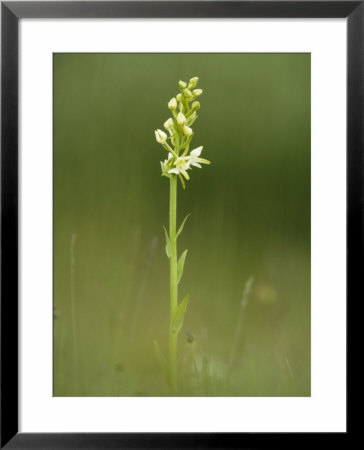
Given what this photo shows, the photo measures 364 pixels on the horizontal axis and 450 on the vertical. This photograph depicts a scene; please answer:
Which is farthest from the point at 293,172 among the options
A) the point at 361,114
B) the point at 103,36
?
the point at 103,36

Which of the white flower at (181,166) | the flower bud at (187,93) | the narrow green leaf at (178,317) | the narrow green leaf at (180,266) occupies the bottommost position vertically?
the narrow green leaf at (178,317)

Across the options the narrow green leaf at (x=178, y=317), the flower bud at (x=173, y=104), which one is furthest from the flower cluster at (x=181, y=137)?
the narrow green leaf at (x=178, y=317)

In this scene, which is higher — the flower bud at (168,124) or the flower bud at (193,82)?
the flower bud at (193,82)

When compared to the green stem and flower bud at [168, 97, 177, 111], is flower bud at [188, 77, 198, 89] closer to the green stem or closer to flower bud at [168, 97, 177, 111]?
flower bud at [168, 97, 177, 111]

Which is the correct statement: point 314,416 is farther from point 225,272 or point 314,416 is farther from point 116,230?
point 116,230

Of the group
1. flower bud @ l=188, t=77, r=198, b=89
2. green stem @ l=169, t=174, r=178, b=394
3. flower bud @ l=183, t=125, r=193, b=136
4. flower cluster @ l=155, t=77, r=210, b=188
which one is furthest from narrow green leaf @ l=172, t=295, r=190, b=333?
Result: flower bud @ l=188, t=77, r=198, b=89

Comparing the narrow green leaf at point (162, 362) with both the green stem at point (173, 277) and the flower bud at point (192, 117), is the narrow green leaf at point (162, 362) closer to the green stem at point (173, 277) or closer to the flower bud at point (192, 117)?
the green stem at point (173, 277)

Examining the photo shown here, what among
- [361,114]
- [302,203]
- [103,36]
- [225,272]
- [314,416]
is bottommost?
[314,416]
